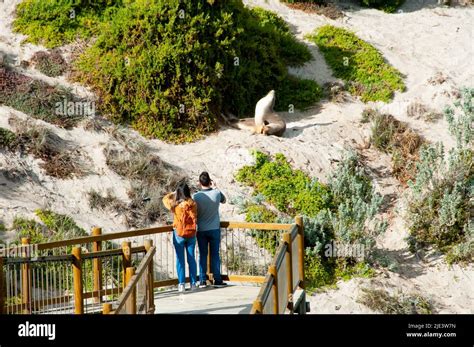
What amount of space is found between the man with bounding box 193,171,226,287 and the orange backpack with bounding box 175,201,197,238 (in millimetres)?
299

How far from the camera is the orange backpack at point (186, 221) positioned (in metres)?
14.2

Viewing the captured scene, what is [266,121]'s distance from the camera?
71.7ft

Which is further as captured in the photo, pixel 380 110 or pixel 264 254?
pixel 380 110

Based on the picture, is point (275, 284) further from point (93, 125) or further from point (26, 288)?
point (93, 125)

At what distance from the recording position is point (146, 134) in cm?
2152

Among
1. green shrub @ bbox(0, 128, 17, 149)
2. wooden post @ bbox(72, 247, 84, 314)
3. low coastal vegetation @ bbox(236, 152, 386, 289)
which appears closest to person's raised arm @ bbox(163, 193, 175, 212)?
wooden post @ bbox(72, 247, 84, 314)

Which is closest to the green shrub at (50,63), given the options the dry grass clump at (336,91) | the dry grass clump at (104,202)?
the dry grass clump at (104,202)

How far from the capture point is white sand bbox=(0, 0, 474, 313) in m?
18.7

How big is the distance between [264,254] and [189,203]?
4.42 m

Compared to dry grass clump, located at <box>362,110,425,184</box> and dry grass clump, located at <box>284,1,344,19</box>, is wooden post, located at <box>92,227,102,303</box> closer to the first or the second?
dry grass clump, located at <box>362,110,425,184</box>

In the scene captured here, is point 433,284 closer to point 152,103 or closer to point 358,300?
point 358,300

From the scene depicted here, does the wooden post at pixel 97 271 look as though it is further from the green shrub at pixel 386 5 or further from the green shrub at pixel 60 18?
the green shrub at pixel 386 5

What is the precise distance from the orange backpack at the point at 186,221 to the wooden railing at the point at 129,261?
1.79 ft
